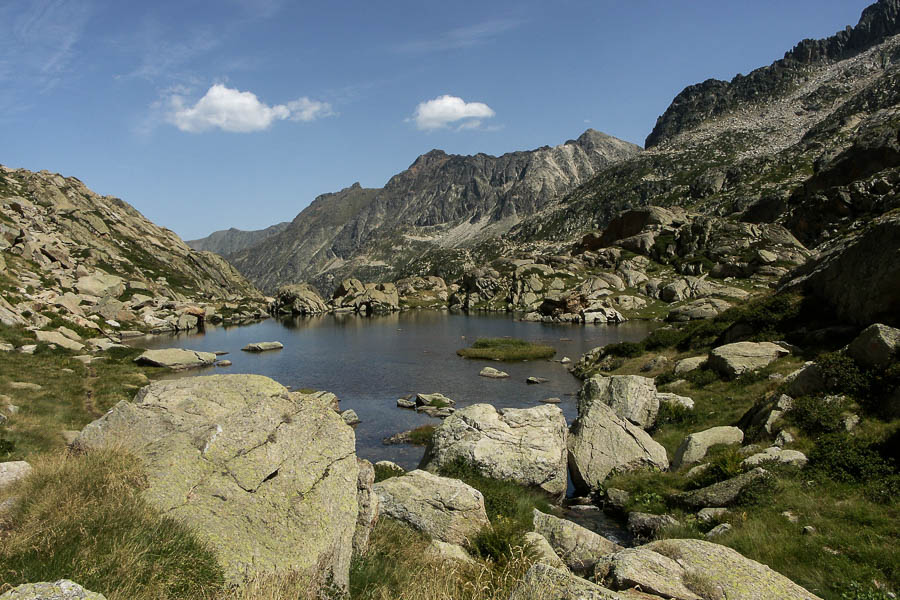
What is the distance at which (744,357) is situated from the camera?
28.6m

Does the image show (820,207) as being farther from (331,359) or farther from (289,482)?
(289,482)

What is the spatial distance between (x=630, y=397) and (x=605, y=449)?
587cm

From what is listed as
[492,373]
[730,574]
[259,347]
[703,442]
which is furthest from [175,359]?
[730,574]

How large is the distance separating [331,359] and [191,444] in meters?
62.2

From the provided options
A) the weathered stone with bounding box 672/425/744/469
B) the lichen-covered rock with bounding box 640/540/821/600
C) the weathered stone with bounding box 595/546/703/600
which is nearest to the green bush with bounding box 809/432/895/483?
the weathered stone with bounding box 672/425/744/469

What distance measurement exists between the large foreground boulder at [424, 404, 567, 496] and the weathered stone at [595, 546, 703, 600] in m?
10.4

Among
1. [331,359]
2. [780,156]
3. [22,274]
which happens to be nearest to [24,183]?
[22,274]

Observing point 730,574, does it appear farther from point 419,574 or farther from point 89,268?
point 89,268

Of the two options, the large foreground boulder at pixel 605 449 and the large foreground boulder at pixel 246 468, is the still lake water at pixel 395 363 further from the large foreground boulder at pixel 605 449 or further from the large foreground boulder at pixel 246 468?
the large foreground boulder at pixel 246 468

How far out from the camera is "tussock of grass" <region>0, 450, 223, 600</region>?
5598mm

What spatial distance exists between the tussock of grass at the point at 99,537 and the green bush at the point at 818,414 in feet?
63.2

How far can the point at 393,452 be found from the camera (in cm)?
3012

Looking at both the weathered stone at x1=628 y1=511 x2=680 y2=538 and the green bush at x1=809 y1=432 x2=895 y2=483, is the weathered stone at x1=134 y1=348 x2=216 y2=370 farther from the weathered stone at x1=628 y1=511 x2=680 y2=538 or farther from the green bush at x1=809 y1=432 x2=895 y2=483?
the green bush at x1=809 y1=432 x2=895 y2=483

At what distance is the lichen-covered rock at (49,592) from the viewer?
14.1 ft
